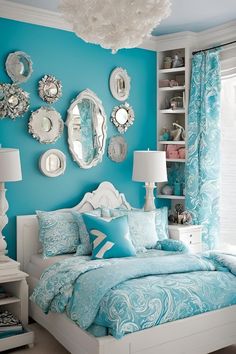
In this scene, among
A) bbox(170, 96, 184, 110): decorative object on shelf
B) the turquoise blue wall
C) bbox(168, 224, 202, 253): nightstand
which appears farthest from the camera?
bbox(170, 96, 184, 110): decorative object on shelf

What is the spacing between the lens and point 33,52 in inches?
159

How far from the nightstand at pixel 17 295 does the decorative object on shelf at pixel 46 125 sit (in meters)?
1.19

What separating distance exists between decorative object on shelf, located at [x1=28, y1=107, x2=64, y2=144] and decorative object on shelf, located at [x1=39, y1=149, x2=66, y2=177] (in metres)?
0.12

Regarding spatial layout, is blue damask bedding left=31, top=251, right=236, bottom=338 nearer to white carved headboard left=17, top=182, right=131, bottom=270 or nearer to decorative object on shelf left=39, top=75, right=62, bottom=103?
white carved headboard left=17, top=182, right=131, bottom=270

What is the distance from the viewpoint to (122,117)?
463 cm

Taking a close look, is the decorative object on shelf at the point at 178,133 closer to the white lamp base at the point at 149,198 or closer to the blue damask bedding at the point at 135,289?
the white lamp base at the point at 149,198

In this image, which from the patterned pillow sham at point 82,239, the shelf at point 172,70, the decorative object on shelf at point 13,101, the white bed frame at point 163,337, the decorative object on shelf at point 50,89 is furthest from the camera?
the shelf at point 172,70

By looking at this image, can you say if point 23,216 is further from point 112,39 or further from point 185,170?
point 112,39

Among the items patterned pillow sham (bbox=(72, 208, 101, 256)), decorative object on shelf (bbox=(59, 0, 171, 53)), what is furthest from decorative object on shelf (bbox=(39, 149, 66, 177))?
decorative object on shelf (bbox=(59, 0, 171, 53))

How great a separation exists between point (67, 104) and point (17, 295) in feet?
6.07

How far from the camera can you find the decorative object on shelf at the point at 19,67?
3.88m

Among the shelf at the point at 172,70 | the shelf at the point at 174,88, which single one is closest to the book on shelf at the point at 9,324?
the shelf at the point at 174,88

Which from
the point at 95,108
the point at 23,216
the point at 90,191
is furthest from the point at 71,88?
the point at 23,216

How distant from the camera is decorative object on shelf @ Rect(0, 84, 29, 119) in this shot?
3824mm
